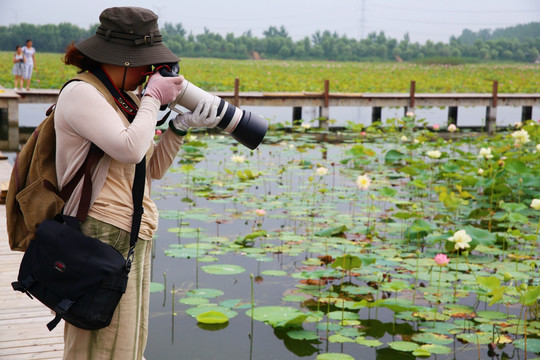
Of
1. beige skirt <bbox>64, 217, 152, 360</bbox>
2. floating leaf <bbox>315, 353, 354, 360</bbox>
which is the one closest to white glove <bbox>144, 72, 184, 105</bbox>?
beige skirt <bbox>64, 217, 152, 360</bbox>

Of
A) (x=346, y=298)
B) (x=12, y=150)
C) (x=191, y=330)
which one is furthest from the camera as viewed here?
(x=12, y=150)

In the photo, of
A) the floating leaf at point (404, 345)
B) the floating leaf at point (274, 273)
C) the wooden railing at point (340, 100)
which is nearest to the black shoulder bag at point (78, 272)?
the floating leaf at point (404, 345)

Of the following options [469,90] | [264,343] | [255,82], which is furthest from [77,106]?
[469,90]

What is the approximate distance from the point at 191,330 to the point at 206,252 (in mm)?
1020

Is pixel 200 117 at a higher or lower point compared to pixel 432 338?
higher

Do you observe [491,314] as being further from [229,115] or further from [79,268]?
[79,268]

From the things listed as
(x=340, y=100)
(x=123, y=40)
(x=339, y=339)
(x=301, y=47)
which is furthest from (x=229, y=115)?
(x=301, y=47)

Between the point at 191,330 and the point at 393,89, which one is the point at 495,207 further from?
the point at 393,89

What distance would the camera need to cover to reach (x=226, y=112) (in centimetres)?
151

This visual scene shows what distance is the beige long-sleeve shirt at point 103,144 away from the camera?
125cm

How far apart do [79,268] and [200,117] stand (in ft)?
1.38

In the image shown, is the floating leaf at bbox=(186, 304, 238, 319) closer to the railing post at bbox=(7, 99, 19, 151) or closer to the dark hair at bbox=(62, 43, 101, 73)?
the dark hair at bbox=(62, 43, 101, 73)

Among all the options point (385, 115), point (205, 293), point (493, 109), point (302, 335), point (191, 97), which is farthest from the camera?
point (385, 115)

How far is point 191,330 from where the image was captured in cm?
283
